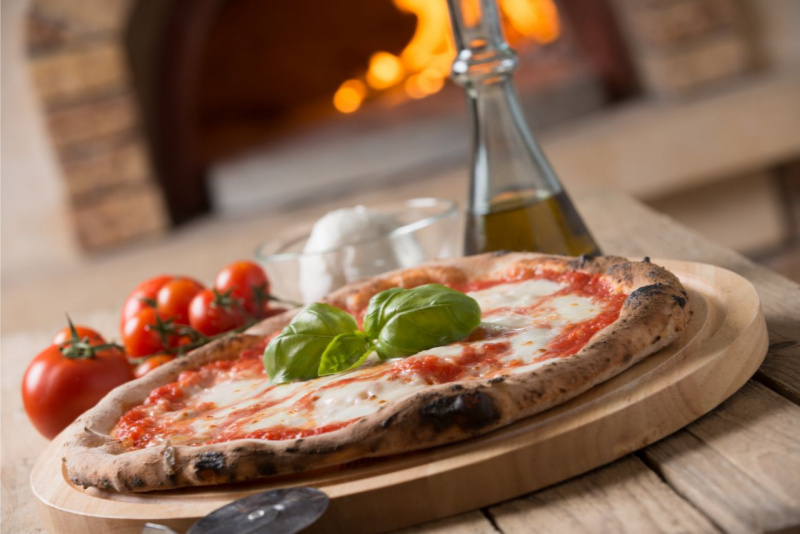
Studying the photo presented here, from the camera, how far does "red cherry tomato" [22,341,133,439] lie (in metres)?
1.21

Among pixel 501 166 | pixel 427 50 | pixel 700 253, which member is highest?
pixel 427 50

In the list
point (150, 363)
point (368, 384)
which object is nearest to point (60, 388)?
point (150, 363)

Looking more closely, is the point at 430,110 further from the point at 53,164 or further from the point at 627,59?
the point at 53,164

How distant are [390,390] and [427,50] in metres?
3.01

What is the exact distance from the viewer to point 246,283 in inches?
59.1

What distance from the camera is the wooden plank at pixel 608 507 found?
72 cm

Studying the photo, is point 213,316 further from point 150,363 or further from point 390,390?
point 390,390

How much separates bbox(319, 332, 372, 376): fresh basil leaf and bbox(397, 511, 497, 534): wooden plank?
0.82ft

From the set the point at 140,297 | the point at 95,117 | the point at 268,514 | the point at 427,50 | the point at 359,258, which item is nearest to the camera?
the point at 268,514

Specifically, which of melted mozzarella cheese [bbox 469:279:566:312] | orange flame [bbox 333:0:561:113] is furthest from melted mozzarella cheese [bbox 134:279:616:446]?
orange flame [bbox 333:0:561:113]

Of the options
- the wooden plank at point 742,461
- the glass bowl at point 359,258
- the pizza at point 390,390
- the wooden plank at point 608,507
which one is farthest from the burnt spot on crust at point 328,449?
the glass bowl at point 359,258

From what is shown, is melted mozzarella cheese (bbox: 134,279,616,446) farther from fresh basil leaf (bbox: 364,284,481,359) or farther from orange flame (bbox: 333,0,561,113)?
orange flame (bbox: 333,0,561,113)

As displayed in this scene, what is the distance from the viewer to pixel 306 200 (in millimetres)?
3506

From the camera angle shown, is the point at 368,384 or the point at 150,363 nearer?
the point at 368,384
